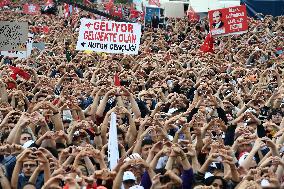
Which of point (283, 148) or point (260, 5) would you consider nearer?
point (283, 148)

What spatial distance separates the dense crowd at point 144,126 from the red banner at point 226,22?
4001mm

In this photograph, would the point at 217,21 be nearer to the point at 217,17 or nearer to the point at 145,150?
→ the point at 217,17

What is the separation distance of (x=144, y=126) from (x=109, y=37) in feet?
22.7

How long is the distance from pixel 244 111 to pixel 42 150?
373 centimetres

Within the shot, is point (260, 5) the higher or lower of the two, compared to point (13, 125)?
higher

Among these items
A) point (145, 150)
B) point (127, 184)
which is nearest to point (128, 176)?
point (127, 184)

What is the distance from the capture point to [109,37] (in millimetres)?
16062

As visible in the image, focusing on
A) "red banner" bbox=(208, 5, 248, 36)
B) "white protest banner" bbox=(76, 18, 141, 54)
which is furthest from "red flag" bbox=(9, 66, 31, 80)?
"red banner" bbox=(208, 5, 248, 36)

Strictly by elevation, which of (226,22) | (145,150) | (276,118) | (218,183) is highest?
(226,22)

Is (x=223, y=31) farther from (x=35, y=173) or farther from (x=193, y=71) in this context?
(x=35, y=173)

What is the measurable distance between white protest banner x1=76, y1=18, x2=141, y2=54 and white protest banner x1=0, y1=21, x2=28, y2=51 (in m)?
1.06

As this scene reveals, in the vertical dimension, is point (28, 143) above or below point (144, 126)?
below

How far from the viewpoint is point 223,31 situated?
21188 millimetres

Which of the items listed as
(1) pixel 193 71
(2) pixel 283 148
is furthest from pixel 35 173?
(1) pixel 193 71
